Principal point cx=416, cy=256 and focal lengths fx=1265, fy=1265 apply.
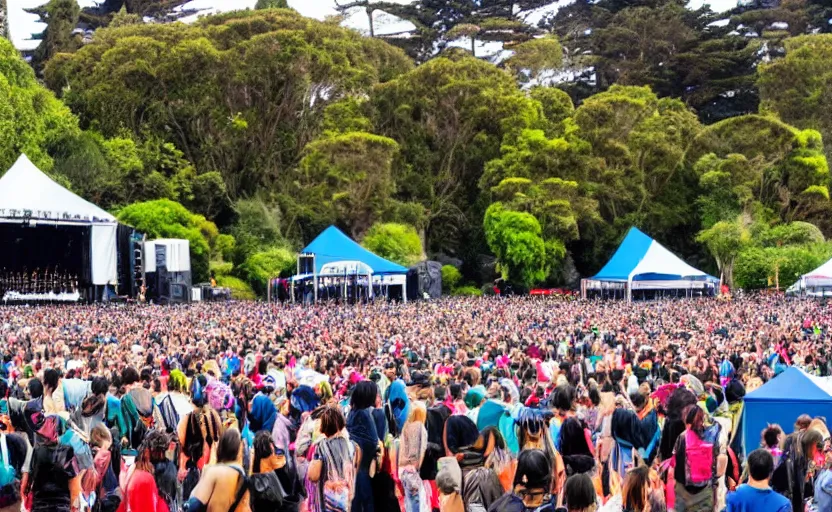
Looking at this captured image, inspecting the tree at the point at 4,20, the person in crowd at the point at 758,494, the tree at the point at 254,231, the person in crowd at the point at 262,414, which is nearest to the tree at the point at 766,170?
the tree at the point at 254,231

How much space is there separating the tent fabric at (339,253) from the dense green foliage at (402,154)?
600cm

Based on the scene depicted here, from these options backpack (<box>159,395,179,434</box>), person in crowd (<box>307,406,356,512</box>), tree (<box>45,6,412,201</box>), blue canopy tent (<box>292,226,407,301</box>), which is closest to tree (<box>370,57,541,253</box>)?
tree (<box>45,6,412,201</box>)

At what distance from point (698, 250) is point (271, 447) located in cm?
4998

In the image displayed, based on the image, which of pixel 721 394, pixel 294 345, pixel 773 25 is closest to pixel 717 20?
pixel 773 25

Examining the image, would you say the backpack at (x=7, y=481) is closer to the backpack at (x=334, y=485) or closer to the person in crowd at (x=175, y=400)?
the person in crowd at (x=175, y=400)

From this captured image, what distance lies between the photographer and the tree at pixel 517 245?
157 feet

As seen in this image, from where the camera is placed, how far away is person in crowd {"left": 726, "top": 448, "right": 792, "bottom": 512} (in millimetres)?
5789

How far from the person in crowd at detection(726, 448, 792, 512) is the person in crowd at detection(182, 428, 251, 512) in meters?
2.27

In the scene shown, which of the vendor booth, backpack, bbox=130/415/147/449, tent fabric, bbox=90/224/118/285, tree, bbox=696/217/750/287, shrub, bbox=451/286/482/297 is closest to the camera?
backpack, bbox=130/415/147/449

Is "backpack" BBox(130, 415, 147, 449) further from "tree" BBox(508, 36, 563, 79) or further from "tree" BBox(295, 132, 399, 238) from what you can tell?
"tree" BBox(508, 36, 563, 79)

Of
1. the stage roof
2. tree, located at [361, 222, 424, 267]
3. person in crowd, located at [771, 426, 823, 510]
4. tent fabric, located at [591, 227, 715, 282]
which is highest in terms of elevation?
the stage roof

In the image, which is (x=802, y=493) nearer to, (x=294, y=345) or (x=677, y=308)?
(x=294, y=345)

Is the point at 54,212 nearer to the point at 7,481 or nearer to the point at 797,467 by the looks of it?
the point at 7,481

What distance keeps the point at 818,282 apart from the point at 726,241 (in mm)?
8618
